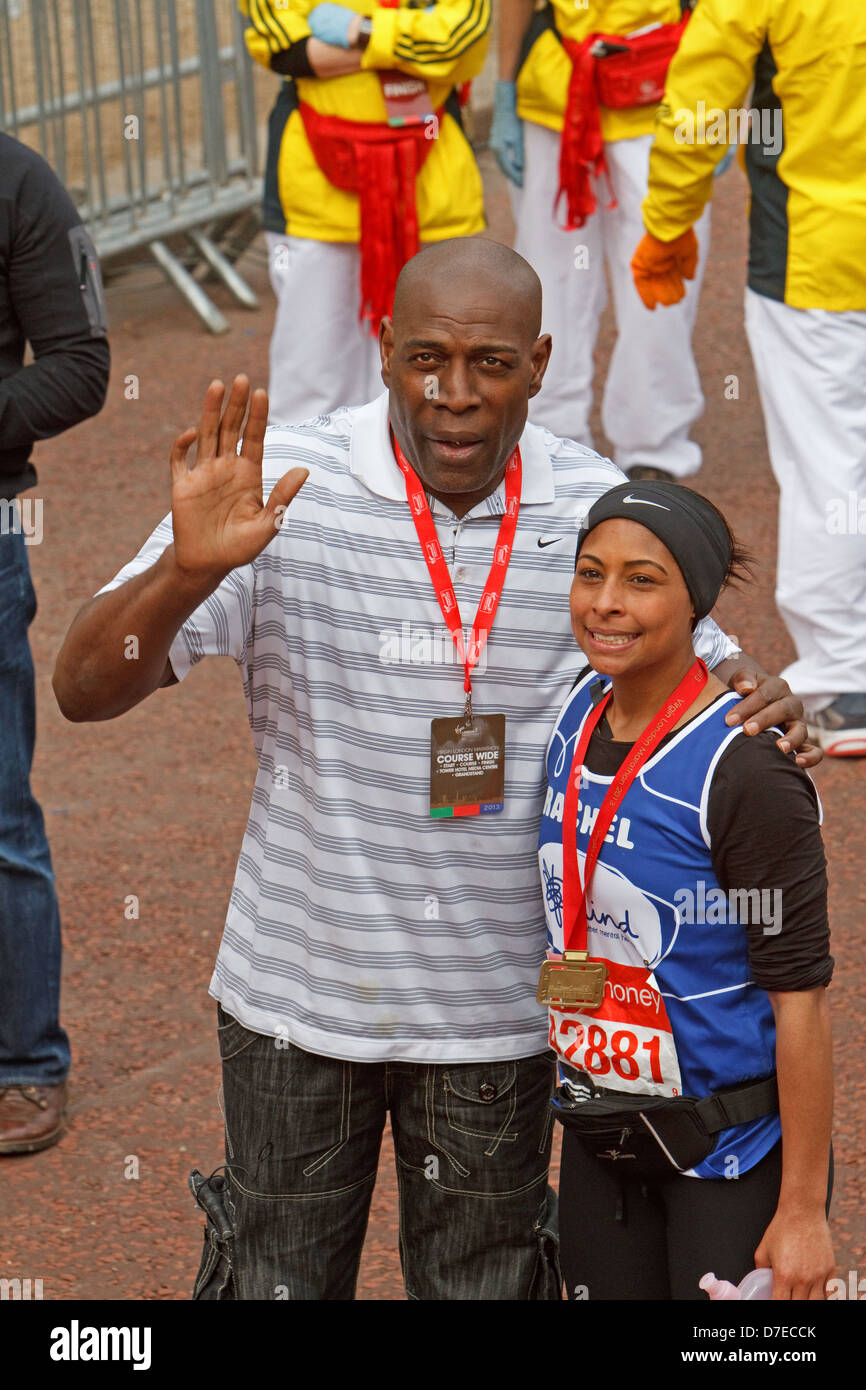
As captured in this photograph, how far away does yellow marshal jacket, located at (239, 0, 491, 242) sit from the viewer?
23.0 ft

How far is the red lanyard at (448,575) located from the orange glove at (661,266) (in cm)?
362

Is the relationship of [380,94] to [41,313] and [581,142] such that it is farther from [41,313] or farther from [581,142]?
[41,313]

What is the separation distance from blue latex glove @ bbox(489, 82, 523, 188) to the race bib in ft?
18.7

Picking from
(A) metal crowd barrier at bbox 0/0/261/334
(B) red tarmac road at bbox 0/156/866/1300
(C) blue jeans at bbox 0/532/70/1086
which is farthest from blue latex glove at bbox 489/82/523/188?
(C) blue jeans at bbox 0/532/70/1086

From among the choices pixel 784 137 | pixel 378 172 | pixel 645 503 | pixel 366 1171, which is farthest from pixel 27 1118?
pixel 378 172

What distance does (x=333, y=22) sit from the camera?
7.03 m

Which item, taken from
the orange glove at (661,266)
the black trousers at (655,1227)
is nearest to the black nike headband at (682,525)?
the black trousers at (655,1227)

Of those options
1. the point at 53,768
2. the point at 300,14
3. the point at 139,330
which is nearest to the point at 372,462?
the point at 53,768

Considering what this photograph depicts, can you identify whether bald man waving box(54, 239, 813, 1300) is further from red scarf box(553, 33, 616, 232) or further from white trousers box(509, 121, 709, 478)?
white trousers box(509, 121, 709, 478)

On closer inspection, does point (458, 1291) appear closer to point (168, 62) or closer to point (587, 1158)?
point (587, 1158)

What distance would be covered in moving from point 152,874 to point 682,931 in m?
3.31

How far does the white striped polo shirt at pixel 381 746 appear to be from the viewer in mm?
2879

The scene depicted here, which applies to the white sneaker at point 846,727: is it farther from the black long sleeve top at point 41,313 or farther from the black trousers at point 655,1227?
the black trousers at point 655,1227

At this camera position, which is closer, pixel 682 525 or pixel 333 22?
pixel 682 525
